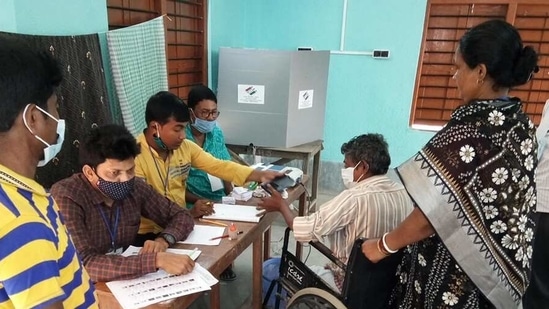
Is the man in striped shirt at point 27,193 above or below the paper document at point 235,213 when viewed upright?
above

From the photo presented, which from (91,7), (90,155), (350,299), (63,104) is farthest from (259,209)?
(91,7)

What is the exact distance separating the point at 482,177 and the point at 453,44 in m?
3.08

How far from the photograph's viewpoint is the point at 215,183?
230 cm

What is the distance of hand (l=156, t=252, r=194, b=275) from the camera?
1.23 meters

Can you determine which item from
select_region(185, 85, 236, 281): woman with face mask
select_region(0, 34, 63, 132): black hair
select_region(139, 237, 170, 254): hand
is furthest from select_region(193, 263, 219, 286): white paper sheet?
select_region(185, 85, 236, 281): woman with face mask

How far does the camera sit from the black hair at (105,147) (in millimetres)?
1282

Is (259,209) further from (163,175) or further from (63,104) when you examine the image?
(63,104)

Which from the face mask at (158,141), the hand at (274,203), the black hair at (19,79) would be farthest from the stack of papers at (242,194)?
the black hair at (19,79)

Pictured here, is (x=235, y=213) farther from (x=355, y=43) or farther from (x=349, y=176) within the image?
(x=355, y=43)

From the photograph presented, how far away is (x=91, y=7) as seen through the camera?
6.63 ft

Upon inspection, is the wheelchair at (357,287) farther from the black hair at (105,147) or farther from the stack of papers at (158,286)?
the black hair at (105,147)

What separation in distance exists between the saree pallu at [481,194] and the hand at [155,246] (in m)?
0.86

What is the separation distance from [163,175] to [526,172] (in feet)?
4.70

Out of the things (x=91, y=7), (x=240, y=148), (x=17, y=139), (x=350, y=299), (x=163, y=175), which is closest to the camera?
(x=17, y=139)
